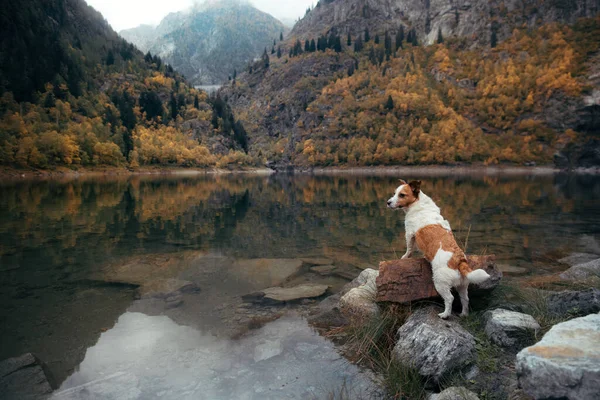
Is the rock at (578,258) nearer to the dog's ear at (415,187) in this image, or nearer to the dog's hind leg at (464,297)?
the dog's hind leg at (464,297)

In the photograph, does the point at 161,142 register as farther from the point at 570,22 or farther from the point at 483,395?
the point at 570,22

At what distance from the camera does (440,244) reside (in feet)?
16.9

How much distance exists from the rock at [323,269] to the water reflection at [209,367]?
469 cm

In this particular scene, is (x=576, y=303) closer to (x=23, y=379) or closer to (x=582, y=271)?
(x=582, y=271)

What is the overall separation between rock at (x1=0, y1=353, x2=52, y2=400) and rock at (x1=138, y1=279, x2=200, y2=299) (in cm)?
347

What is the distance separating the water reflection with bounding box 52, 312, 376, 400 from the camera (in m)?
4.95


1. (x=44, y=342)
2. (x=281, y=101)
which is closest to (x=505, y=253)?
(x=44, y=342)

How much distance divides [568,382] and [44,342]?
8.35 metres

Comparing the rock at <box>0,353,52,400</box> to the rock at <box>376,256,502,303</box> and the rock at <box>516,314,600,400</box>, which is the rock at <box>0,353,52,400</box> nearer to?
the rock at <box>376,256,502,303</box>

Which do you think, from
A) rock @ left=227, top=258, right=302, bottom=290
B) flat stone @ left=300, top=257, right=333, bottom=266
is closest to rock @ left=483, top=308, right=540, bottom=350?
rock @ left=227, top=258, right=302, bottom=290

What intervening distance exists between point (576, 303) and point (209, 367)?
19.8 feet

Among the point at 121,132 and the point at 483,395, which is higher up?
the point at 121,132

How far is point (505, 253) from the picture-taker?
46.2 feet

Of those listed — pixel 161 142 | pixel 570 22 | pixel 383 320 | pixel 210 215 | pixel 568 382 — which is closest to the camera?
pixel 568 382
